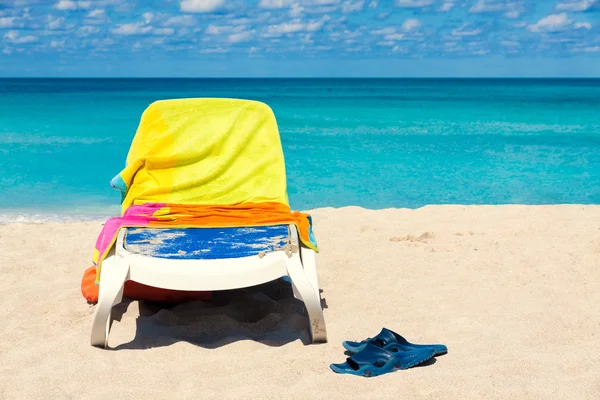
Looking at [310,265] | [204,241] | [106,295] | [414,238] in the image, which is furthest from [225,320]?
[414,238]

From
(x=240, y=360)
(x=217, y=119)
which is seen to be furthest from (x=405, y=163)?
(x=240, y=360)

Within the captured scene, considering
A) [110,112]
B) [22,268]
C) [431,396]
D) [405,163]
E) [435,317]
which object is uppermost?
[431,396]

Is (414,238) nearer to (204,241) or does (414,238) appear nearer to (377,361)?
(204,241)

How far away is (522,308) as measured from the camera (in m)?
4.45

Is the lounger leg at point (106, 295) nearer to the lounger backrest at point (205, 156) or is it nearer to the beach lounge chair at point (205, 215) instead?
the beach lounge chair at point (205, 215)

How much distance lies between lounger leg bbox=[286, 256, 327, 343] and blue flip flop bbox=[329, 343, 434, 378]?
0.33 meters

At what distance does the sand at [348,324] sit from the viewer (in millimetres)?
3330

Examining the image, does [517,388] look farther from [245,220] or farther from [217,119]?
[217,119]

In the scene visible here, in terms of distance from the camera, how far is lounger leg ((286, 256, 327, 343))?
3.87 metres

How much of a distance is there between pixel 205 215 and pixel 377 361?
5.34 feet

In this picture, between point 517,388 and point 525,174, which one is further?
point 525,174

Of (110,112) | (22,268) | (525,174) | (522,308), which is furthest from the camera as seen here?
(110,112)

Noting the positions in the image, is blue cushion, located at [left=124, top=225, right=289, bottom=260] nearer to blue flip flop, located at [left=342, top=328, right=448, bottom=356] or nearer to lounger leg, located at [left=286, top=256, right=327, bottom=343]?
lounger leg, located at [left=286, top=256, right=327, bottom=343]

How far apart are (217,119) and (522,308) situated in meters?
2.82
